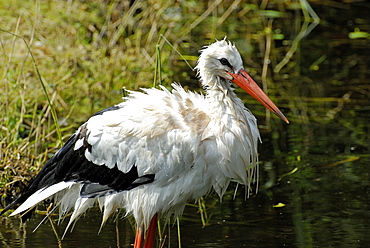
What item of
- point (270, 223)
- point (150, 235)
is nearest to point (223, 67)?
point (150, 235)

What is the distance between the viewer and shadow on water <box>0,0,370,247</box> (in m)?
5.99

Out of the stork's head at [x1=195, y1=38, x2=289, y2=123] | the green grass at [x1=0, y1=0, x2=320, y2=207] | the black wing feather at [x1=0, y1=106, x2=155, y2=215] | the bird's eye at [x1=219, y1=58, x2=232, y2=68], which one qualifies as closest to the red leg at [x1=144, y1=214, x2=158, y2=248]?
the black wing feather at [x1=0, y1=106, x2=155, y2=215]

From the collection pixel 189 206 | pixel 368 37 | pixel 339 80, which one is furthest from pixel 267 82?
pixel 189 206

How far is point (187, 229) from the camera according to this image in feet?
20.3

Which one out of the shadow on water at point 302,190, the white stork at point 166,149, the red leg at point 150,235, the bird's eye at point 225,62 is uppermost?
the bird's eye at point 225,62

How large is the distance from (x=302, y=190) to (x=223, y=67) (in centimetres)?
223

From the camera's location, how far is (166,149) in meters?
5.11

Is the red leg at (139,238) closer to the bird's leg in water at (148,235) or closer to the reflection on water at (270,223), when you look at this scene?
the bird's leg in water at (148,235)

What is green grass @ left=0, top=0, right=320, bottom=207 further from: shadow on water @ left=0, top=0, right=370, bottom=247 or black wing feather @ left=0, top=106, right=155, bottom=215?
black wing feather @ left=0, top=106, right=155, bottom=215

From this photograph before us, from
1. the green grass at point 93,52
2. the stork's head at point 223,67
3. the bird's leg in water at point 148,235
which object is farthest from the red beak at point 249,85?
the green grass at point 93,52

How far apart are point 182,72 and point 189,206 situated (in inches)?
142

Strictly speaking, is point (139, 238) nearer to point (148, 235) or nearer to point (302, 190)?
point (148, 235)

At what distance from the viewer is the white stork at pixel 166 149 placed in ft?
16.7

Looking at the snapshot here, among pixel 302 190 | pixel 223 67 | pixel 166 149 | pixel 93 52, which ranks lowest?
pixel 302 190
